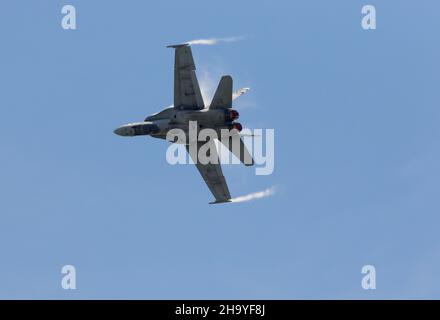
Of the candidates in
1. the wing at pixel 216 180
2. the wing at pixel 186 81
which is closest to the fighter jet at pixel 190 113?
the wing at pixel 186 81

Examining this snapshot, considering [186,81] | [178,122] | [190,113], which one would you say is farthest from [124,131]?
[186,81]

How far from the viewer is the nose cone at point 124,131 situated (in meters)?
61.5

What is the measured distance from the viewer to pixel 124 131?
202 ft

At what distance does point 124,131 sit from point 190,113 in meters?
4.39

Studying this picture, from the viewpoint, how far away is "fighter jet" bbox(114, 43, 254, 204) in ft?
190

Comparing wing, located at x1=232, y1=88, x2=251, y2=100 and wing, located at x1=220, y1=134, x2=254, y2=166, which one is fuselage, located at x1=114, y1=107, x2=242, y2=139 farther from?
wing, located at x1=232, y1=88, x2=251, y2=100

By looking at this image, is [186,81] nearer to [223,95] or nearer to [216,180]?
[223,95]
